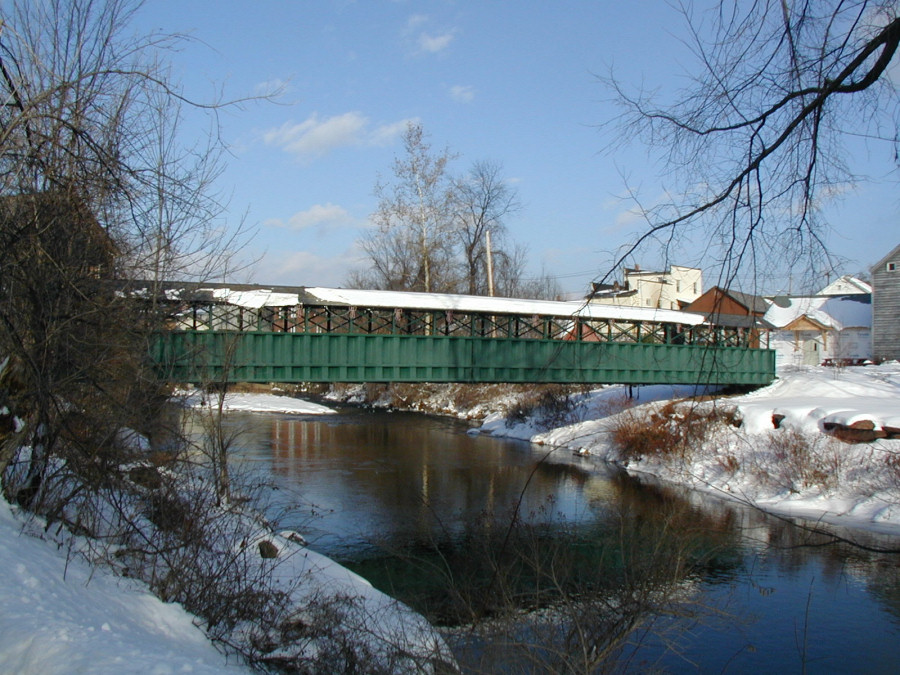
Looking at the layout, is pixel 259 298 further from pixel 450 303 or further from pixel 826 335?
pixel 826 335

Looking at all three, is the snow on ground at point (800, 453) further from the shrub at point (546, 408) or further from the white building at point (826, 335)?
the white building at point (826, 335)

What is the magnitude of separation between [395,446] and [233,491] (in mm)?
15555

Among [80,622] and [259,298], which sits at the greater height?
[259,298]

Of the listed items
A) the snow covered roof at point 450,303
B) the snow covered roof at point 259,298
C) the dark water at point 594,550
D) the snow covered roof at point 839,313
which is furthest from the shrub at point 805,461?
the snow covered roof at point 839,313

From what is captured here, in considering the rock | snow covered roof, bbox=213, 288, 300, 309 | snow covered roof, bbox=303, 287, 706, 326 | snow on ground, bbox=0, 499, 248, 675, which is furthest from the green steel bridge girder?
snow on ground, bbox=0, 499, 248, 675

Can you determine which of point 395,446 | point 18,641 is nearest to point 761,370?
point 395,446

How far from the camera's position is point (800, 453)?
63.0ft

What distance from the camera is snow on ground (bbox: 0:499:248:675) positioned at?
4.04 metres

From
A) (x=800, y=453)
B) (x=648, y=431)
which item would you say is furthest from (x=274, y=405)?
(x=800, y=453)

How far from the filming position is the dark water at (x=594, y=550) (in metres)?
8.08

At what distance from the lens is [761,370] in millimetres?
29234

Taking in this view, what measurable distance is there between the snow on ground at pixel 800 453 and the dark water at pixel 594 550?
1.44 meters

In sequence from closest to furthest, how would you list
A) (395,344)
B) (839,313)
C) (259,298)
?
(259,298)
(395,344)
(839,313)

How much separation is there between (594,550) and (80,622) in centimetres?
891
